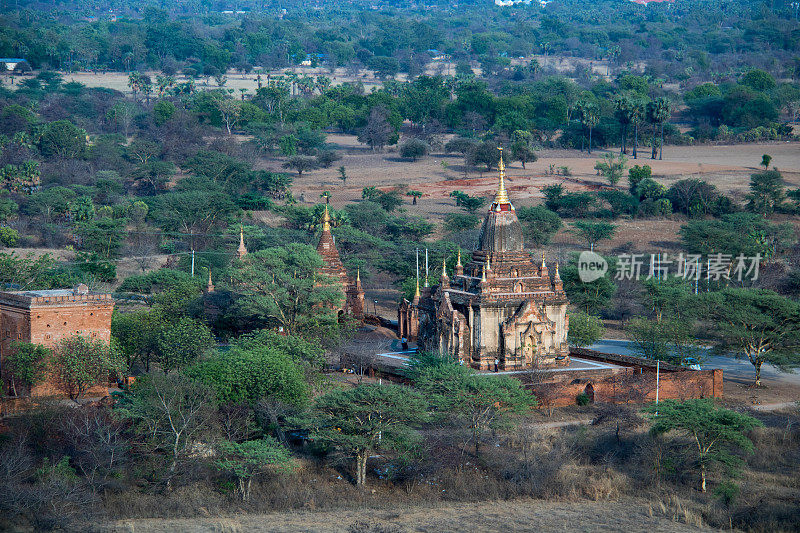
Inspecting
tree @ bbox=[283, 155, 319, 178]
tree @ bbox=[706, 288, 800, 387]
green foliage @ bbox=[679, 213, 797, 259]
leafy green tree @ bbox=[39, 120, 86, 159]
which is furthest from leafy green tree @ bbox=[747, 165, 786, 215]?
leafy green tree @ bbox=[39, 120, 86, 159]

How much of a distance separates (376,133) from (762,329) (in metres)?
70.7

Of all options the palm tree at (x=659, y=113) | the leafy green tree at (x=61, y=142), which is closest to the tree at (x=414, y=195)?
the palm tree at (x=659, y=113)

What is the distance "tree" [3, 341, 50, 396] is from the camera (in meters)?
37.9

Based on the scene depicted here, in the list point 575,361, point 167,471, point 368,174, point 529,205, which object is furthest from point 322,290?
point 368,174

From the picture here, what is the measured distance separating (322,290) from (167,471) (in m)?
14.7

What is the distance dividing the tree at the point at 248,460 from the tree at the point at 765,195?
5759cm

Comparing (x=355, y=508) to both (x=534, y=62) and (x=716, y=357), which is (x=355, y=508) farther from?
(x=534, y=62)

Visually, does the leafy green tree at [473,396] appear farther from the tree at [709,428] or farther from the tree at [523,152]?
the tree at [523,152]

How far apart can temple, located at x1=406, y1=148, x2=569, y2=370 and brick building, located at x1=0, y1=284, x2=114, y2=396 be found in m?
12.4

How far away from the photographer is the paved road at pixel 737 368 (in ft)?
153

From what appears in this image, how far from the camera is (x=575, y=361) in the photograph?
44.6 m

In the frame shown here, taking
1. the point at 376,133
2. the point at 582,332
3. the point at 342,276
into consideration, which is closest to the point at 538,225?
the point at 342,276

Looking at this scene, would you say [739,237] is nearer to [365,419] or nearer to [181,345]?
[181,345]

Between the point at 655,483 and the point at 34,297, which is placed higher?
the point at 34,297
